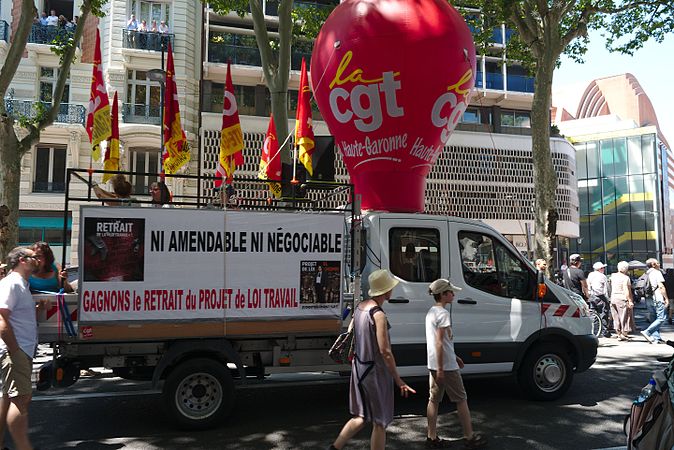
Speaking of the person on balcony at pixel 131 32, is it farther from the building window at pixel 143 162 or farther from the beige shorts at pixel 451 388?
the beige shorts at pixel 451 388

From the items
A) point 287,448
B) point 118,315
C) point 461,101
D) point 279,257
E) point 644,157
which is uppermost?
point 644,157

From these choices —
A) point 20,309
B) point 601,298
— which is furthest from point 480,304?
point 601,298

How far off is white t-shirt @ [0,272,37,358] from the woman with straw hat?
2807mm

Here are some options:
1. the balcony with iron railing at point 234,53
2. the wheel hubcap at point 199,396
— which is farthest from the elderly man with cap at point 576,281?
the balcony with iron railing at point 234,53

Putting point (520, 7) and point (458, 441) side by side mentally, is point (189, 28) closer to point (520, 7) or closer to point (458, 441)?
point (520, 7)

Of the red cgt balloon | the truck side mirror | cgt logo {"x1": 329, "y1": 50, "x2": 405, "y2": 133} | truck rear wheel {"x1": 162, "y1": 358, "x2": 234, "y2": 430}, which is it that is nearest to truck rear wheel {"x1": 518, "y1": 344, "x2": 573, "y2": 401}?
the truck side mirror

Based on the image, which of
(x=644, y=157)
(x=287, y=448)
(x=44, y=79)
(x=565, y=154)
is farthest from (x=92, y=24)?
(x=644, y=157)

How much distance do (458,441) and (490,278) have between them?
208 cm

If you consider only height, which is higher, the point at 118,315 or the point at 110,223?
the point at 110,223

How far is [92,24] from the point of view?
24.0m

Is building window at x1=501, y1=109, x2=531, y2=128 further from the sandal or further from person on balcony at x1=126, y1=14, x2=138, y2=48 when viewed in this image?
the sandal

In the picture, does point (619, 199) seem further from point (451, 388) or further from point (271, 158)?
point (451, 388)

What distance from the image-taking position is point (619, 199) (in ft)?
171

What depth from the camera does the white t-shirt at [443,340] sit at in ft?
16.7
